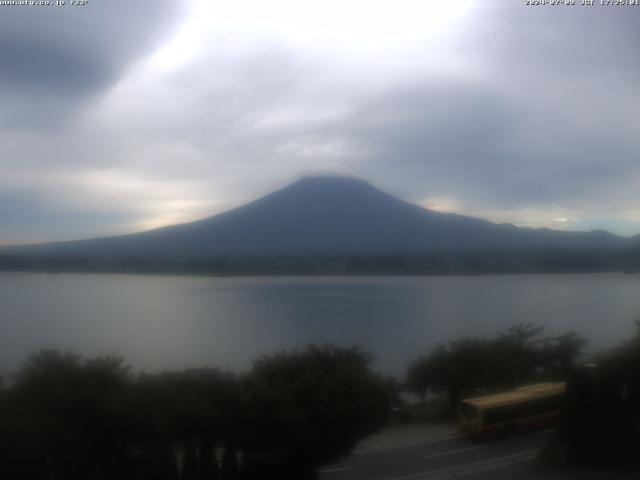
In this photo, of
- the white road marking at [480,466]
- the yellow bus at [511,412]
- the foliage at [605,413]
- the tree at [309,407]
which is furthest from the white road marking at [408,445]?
the foliage at [605,413]

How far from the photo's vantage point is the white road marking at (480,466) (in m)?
6.56

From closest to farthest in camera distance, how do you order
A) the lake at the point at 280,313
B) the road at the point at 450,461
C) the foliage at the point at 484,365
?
1. the road at the point at 450,461
2. the lake at the point at 280,313
3. the foliage at the point at 484,365

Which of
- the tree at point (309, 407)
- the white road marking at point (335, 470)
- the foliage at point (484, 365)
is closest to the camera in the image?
the tree at point (309, 407)

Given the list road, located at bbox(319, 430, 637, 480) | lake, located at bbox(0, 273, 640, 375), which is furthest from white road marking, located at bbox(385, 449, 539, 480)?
lake, located at bbox(0, 273, 640, 375)

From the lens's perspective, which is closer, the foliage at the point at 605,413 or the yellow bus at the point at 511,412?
the foliage at the point at 605,413

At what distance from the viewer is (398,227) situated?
2238cm

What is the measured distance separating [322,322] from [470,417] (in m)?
5.20

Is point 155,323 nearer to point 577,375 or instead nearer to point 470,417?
point 470,417

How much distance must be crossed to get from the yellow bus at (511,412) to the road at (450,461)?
0.46 ft

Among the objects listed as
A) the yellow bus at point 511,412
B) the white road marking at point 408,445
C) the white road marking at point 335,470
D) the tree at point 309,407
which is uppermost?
the tree at point 309,407

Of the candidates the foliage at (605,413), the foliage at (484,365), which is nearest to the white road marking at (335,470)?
the foliage at (605,413)

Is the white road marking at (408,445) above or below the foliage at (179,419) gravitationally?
below

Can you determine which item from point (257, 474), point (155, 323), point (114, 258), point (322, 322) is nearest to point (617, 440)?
point (257, 474)

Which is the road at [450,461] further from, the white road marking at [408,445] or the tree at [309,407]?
the tree at [309,407]
